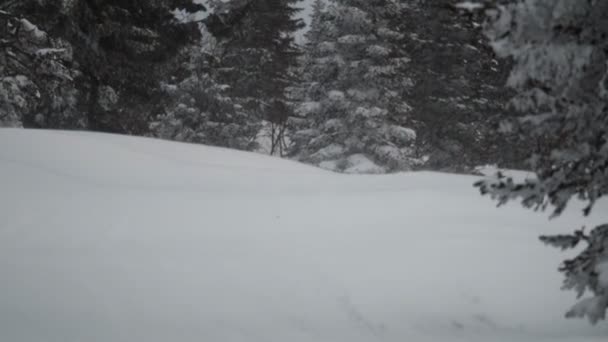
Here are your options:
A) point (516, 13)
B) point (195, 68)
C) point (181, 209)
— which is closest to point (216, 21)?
point (195, 68)

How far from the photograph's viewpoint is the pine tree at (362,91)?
16406 millimetres

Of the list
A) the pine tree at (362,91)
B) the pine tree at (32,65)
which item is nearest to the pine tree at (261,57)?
the pine tree at (362,91)

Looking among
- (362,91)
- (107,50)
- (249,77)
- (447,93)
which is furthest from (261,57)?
(107,50)

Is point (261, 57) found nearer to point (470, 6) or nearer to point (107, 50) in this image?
point (107, 50)

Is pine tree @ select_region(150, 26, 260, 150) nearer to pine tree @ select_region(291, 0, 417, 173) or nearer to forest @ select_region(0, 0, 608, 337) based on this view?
forest @ select_region(0, 0, 608, 337)

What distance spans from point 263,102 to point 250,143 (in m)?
2.30

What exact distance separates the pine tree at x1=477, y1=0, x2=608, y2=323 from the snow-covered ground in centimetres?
78

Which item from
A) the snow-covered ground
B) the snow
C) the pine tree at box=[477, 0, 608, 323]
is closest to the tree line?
the snow-covered ground

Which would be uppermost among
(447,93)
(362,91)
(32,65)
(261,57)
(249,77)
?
(261,57)

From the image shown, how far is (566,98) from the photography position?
1.94 meters

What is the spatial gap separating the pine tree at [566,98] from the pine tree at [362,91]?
13684 mm

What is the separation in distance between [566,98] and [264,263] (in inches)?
92.2

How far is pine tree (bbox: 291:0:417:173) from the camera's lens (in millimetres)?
16406

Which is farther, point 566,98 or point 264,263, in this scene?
point 264,263
